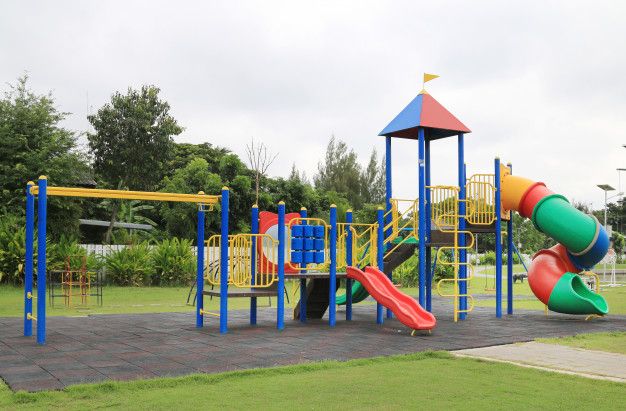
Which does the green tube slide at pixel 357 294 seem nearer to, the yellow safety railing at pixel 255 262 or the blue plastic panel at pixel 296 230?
the yellow safety railing at pixel 255 262

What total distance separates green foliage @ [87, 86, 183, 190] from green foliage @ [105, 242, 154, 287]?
9.87 meters

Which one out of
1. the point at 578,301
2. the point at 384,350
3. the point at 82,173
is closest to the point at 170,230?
the point at 82,173

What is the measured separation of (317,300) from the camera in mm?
13023

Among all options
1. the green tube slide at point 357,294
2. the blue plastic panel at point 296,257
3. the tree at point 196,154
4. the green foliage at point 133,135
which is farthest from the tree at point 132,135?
the blue plastic panel at point 296,257

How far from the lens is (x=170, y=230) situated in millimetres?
30031

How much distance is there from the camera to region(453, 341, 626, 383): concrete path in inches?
287

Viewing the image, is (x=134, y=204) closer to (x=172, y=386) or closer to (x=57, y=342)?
(x=57, y=342)

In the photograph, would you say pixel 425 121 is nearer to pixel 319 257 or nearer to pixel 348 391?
pixel 319 257

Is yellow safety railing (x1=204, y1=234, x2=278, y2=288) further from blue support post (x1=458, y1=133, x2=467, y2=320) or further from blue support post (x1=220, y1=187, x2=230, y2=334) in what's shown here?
blue support post (x1=458, y1=133, x2=467, y2=320)

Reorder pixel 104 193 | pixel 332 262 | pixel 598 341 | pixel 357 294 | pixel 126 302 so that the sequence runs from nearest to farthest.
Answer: pixel 104 193 → pixel 598 341 → pixel 332 262 → pixel 357 294 → pixel 126 302

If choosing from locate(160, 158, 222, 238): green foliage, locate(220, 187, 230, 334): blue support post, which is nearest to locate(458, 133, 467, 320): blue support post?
locate(220, 187, 230, 334): blue support post

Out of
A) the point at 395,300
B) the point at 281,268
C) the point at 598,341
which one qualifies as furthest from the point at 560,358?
the point at 281,268

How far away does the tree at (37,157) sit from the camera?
2288 cm

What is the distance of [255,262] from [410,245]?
10.8ft
